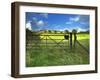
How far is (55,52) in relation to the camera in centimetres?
215

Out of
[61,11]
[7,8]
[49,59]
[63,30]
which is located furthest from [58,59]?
[7,8]

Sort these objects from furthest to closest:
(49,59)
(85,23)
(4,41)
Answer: (85,23)
(49,59)
(4,41)

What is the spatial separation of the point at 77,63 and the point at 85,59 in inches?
3.7

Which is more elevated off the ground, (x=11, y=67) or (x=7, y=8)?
(x=7, y=8)

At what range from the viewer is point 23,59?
2.02 metres

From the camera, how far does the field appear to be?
6.78 ft

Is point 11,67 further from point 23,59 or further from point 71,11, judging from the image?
point 71,11

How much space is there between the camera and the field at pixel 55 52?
2.07 meters

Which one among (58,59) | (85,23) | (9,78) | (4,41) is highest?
(85,23)

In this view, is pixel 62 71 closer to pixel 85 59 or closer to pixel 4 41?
pixel 85 59

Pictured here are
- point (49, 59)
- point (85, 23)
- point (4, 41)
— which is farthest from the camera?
point (85, 23)

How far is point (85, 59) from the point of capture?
7.47 ft

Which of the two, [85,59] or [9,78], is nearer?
[9,78]

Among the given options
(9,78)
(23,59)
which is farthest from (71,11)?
(9,78)
